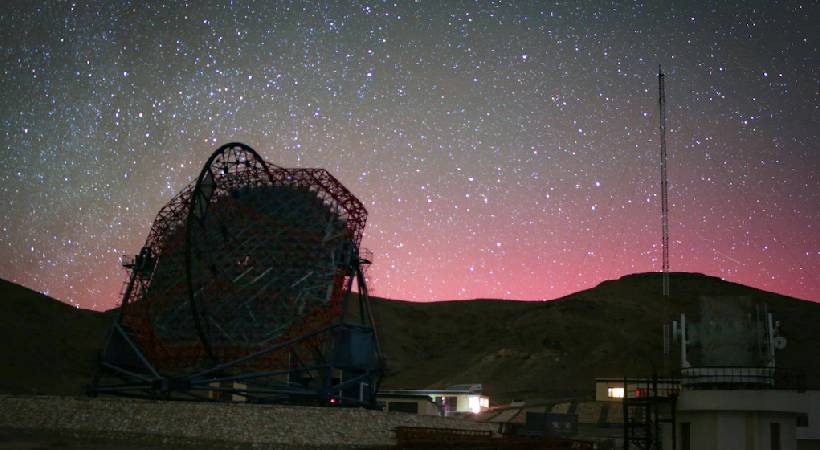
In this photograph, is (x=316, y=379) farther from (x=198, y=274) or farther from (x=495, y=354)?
(x=495, y=354)

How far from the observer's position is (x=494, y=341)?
13288cm

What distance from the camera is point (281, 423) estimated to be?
37.8 meters

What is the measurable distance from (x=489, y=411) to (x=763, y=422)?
41.4 m

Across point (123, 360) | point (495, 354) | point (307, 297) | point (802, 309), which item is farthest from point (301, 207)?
point (802, 309)

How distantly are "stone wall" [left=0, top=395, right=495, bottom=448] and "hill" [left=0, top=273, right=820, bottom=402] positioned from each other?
1532 inches

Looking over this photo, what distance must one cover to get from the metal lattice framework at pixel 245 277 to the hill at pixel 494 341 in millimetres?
38039

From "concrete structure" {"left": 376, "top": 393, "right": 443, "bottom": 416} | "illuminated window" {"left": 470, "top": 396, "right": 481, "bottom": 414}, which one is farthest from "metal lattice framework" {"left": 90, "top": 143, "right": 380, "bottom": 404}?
"illuminated window" {"left": 470, "top": 396, "right": 481, "bottom": 414}

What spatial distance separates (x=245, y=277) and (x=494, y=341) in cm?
9206

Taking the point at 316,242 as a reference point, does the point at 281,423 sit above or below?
below

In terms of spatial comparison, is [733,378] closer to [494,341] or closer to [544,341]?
[544,341]

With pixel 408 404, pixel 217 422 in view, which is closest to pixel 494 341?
pixel 408 404

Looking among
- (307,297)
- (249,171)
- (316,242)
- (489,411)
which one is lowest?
(489,411)

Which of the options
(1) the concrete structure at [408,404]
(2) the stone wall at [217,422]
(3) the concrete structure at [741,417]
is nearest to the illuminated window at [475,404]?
Result: (1) the concrete structure at [408,404]

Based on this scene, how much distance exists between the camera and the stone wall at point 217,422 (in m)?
37.5
